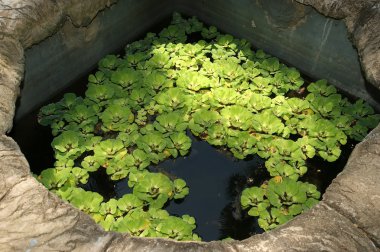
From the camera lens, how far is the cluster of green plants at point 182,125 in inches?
106

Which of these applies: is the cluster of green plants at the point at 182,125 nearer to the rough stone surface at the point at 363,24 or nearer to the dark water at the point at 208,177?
the dark water at the point at 208,177

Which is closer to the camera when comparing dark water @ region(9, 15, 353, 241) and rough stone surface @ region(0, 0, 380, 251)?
rough stone surface @ region(0, 0, 380, 251)

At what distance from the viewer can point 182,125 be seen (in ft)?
10.2

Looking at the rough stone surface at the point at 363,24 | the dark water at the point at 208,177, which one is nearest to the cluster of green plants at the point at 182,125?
the dark water at the point at 208,177

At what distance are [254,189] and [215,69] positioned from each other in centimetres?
116

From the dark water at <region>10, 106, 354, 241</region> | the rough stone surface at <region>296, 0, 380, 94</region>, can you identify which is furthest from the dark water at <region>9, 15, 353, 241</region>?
the rough stone surface at <region>296, 0, 380, 94</region>

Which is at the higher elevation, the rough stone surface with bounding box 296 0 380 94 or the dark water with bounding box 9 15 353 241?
the rough stone surface with bounding box 296 0 380 94

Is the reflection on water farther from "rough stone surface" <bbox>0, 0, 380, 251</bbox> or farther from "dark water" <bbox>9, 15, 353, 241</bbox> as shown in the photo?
"rough stone surface" <bbox>0, 0, 380, 251</bbox>

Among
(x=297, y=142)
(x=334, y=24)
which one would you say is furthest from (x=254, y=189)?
(x=334, y=24)

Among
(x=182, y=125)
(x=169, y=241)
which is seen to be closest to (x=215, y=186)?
(x=182, y=125)

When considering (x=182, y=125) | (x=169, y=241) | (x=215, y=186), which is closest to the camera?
(x=169, y=241)

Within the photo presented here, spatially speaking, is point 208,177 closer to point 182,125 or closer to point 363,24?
point 182,125

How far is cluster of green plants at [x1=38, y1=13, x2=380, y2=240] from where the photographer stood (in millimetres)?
2697

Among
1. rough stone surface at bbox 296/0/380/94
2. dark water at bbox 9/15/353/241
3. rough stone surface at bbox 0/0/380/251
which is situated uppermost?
rough stone surface at bbox 296/0/380/94
